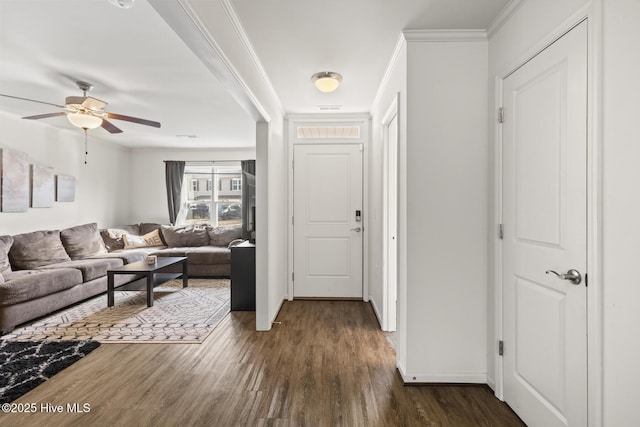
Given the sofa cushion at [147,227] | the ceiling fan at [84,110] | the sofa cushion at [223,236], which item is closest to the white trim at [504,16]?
the ceiling fan at [84,110]

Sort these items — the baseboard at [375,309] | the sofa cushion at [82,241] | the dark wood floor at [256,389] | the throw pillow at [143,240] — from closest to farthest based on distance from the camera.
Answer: the dark wood floor at [256,389] < the baseboard at [375,309] < the sofa cushion at [82,241] < the throw pillow at [143,240]

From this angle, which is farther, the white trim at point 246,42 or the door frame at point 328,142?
the door frame at point 328,142

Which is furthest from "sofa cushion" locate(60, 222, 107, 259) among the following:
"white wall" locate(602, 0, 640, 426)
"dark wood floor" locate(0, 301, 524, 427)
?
"white wall" locate(602, 0, 640, 426)

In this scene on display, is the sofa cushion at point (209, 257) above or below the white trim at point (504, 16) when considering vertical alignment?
below

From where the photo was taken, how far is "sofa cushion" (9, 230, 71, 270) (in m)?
3.72

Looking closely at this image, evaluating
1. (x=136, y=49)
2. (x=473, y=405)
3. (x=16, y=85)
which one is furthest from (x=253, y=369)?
(x=16, y=85)

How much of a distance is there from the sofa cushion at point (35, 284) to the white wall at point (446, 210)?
359cm

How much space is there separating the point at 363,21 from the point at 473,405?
2503 mm

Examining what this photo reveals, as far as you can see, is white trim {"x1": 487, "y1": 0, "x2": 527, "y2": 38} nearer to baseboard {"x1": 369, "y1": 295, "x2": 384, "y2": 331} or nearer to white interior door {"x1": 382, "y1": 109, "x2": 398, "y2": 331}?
white interior door {"x1": 382, "y1": 109, "x2": 398, "y2": 331}

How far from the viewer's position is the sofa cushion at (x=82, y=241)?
14.5 feet

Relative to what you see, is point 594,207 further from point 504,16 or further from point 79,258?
point 79,258

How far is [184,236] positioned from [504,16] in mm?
5592

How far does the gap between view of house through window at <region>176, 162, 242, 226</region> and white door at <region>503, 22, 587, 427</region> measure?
17.9 feet

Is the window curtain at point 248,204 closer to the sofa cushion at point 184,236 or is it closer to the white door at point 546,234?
the sofa cushion at point 184,236
